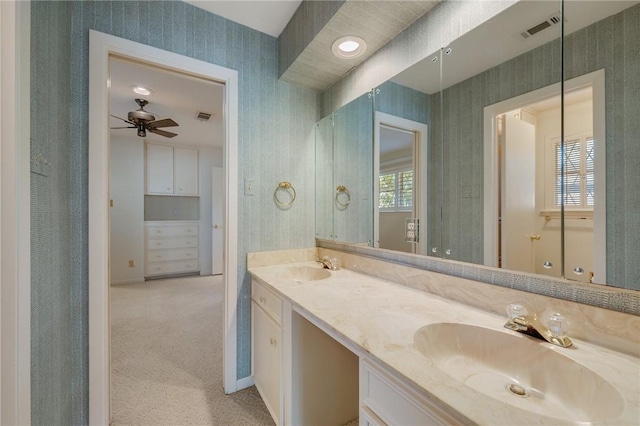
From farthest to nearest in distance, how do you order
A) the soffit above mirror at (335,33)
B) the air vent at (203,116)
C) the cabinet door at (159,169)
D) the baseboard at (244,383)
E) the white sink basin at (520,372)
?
the cabinet door at (159,169) < the air vent at (203,116) < the baseboard at (244,383) < the soffit above mirror at (335,33) < the white sink basin at (520,372)

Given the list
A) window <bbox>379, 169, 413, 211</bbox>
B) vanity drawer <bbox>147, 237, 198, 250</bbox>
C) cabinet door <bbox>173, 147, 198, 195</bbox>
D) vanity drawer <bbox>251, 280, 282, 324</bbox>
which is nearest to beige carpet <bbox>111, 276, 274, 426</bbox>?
vanity drawer <bbox>251, 280, 282, 324</bbox>

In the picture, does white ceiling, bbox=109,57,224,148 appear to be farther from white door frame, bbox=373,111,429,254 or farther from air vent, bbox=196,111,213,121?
white door frame, bbox=373,111,429,254

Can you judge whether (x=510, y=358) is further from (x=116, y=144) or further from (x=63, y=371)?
(x=116, y=144)

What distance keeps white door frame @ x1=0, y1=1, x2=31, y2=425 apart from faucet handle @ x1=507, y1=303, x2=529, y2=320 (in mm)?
1490

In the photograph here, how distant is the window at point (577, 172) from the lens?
81 cm

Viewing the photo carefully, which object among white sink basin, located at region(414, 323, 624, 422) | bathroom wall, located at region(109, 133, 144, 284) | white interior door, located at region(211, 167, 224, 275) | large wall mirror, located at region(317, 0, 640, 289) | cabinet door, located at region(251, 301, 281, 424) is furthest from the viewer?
white interior door, located at region(211, 167, 224, 275)

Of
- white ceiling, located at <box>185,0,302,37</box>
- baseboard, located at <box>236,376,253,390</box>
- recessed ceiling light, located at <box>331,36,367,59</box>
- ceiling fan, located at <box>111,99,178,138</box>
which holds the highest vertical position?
white ceiling, located at <box>185,0,302,37</box>

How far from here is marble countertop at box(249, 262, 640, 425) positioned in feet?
1.75

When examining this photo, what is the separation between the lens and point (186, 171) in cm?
494

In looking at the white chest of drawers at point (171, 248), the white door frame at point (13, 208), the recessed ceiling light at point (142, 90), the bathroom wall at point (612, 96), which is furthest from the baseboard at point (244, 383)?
the white chest of drawers at point (171, 248)

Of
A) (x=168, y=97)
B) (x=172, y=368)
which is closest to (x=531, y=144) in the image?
(x=172, y=368)

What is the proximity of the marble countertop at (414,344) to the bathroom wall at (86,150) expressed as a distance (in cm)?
70

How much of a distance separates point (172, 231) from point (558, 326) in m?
5.36

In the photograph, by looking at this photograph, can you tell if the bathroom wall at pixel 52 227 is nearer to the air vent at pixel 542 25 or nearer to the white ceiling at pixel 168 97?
the white ceiling at pixel 168 97
